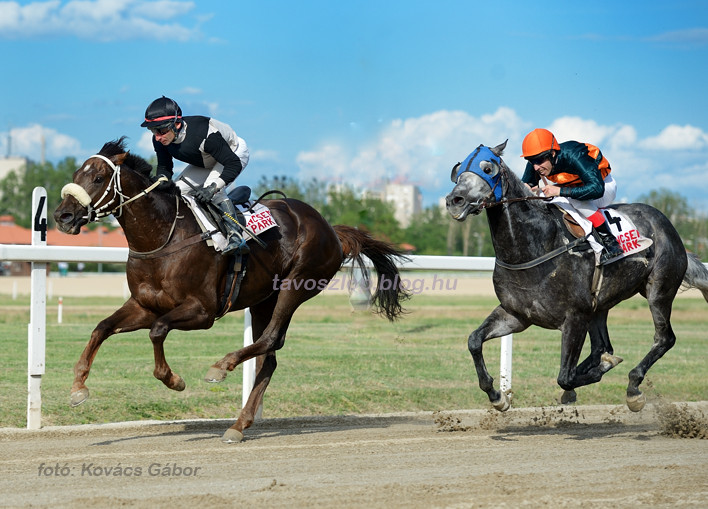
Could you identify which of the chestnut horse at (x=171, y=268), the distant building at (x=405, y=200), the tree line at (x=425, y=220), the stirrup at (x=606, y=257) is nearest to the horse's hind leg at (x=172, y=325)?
the chestnut horse at (x=171, y=268)

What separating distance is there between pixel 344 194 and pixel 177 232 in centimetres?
4851

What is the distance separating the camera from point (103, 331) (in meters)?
5.92

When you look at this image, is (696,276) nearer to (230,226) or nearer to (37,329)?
(230,226)

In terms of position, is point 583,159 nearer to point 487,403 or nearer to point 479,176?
point 479,176

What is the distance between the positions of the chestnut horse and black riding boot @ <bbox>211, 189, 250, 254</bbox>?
0.46 ft

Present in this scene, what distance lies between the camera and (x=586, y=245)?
6.40 m

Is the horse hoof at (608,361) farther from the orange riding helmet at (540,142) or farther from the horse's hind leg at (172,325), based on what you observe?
the horse's hind leg at (172,325)

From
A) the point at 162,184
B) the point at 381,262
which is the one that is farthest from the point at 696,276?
the point at 162,184

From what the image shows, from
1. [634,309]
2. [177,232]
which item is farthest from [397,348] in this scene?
[634,309]

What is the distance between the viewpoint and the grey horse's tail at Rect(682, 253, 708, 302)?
7656mm

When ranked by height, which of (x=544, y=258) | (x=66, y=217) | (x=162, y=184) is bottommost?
(x=544, y=258)

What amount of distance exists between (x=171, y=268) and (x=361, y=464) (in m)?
2.02

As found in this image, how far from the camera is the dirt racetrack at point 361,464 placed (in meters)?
4.24

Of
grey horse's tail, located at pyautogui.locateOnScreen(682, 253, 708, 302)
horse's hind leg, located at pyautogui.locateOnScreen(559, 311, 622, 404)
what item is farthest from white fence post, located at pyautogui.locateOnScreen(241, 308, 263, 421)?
grey horse's tail, located at pyautogui.locateOnScreen(682, 253, 708, 302)
